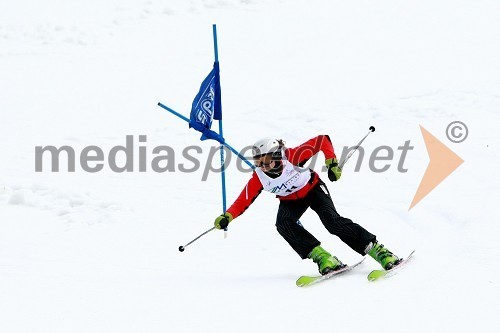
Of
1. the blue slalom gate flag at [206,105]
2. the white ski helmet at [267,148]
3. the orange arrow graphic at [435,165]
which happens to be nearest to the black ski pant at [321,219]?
the white ski helmet at [267,148]

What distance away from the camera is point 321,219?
21.9 ft

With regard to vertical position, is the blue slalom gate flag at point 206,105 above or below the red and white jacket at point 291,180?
above

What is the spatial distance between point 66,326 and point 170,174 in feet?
16.0

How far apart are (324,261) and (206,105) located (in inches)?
91.5

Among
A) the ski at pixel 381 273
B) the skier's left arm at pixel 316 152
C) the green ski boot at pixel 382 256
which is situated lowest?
the ski at pixel 381 273

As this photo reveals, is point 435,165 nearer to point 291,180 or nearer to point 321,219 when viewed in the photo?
point 321,219

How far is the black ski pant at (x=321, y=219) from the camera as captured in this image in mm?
6410

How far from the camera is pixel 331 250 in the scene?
734cm

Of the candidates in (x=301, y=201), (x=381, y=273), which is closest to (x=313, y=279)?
(x=381, y=273)

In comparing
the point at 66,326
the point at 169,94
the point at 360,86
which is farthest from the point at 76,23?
the point at 66,326

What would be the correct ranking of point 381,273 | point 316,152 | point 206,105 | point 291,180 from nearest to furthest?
point 381,273 < point 291,180 < point 316,152 < point 206,105

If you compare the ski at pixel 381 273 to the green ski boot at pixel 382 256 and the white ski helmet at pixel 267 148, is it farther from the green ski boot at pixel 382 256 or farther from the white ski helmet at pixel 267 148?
the white ski helmet at pixel 267 148

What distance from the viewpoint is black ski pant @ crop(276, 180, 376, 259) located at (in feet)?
21.0

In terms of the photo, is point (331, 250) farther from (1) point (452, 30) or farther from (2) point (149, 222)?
(1) point (452, 30)
